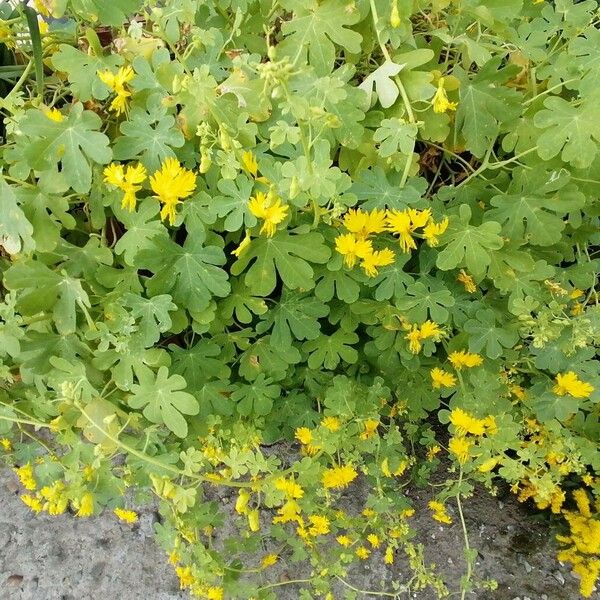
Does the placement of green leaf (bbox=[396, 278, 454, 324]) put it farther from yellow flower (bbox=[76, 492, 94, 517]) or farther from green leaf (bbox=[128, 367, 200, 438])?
yellow flower (bbox=[76, 492, 94, 517])

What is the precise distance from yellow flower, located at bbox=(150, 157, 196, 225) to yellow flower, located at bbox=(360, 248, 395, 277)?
0.31 m

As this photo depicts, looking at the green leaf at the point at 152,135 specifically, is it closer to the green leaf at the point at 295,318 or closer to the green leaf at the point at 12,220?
the green leaf at the point at 12,220

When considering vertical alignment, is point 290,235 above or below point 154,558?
above

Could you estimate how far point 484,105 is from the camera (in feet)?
3.52

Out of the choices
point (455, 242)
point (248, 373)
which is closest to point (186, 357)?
point (248, 373)

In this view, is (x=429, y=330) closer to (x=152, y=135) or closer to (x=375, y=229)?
(x=375, y=229)

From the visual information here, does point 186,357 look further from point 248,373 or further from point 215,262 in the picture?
point 215,262

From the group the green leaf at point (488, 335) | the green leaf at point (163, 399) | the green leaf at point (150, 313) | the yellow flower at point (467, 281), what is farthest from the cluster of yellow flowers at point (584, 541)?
the green leaf at point (150, 313)

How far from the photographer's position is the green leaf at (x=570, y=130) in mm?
992

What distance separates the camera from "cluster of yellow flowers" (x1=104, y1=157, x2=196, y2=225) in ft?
3.18

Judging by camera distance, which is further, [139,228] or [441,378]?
[441,378]

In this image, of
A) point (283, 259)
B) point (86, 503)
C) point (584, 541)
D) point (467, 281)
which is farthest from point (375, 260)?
point (584, 541)

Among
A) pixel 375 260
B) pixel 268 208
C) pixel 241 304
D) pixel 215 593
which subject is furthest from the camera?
pixel 215 593

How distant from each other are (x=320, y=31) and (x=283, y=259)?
37 cm
